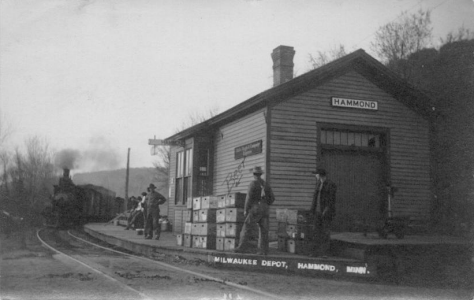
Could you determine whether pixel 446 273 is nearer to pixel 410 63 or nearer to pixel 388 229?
pixel 388 229

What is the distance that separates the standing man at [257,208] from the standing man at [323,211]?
1.05 metres

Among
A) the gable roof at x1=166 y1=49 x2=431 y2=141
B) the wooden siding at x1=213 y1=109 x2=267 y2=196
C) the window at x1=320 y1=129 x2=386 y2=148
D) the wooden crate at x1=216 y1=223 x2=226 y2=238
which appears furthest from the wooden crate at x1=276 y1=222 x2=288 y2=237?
the gable roof at x1=166 y1=49 x2=431 y2=141

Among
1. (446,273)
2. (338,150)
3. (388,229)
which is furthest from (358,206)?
(446,273)

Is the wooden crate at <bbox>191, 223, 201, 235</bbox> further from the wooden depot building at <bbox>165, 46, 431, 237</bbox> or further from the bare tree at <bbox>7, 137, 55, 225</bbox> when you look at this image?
the bare tree at <bbox>7, 137, 55, 225</bbox>

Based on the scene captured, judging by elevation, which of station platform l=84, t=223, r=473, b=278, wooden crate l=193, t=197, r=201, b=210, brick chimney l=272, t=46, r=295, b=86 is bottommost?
station platform l=84, t=223, r=473, b=278

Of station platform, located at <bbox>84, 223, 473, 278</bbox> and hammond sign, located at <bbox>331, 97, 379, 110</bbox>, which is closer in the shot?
station platform, located at <bbox>84, 223, 473, 278</bbox>

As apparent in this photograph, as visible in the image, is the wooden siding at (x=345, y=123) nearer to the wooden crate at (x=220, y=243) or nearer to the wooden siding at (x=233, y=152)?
the wooden siding at (x=233, y=152)

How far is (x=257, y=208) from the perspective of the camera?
9.45 metres

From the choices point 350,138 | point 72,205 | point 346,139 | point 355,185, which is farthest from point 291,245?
point 72,205

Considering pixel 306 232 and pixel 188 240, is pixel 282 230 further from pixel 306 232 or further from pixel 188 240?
pixel 188 240

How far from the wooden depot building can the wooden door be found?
0.03 m

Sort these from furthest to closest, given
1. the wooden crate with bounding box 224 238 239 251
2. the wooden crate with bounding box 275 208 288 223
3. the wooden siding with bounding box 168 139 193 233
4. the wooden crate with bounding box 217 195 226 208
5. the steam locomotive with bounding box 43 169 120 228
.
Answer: the steam locomotive with bounding box 43 169 120 228, the wooden siding with bounding box 168 139 193 233, the wooden crate with bounding box 217 195 226 208, the wooden crate with bounding box 224 238 239 251, the wooden crate with bounding box 275 208 288 223

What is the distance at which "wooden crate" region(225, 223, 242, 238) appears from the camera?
10039mm

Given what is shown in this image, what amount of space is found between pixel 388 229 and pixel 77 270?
6.45m
